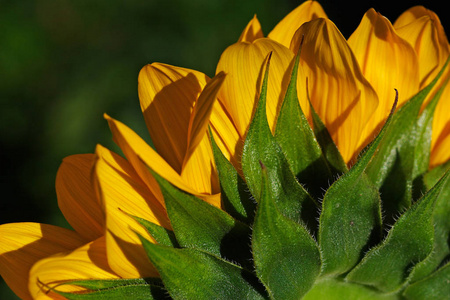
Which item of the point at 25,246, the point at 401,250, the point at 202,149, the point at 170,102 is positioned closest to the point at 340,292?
the point at 401,250

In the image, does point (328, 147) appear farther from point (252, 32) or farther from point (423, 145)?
point (252, 32)

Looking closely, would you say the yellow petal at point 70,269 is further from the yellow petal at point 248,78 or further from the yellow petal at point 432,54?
the yellow petal at point 432,54

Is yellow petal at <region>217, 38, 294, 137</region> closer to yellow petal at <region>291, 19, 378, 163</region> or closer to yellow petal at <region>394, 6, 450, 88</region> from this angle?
yellow petal at <region>291, 19, 378, 163</region>

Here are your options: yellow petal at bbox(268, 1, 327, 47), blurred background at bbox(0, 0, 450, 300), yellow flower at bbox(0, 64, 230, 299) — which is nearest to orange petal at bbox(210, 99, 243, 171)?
yellow flower at bbox(0, 64, 230, 299)

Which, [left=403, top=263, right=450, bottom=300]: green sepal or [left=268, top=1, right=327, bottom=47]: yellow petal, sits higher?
[left=268, top=1, right=327, bottom=47]: yellow petal

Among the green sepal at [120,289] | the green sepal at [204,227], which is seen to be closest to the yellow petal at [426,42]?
the green sepal at [204,227]

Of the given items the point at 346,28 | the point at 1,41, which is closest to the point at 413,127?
the point at 1,41

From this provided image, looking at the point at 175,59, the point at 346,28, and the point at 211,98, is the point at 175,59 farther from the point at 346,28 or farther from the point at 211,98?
the point at 211,98
